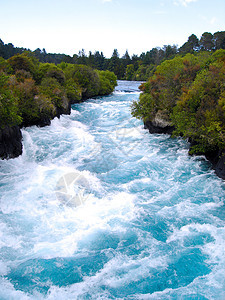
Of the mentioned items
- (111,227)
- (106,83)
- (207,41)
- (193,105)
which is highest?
(207,41)

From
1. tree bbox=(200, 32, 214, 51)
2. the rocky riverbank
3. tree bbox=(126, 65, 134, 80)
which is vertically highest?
tree bbox=(200, 32, 214, 51)

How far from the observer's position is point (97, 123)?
27.9 meters

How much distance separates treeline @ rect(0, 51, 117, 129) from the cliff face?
50 centimetres

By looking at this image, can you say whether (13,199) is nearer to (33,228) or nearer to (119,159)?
(33,228)

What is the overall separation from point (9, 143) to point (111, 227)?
9.90 meters

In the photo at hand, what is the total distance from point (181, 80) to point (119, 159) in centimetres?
975

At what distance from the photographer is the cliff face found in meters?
15.0

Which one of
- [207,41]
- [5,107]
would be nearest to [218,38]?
[207,41]

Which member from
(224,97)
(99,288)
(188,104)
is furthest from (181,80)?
(99,288)

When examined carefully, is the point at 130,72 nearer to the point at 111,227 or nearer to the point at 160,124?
the point at 160,124

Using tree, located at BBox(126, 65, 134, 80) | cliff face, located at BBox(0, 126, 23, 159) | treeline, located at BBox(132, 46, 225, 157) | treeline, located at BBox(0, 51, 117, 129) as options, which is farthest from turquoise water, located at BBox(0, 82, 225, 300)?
tree, located at BBox(126, 65, 134, 80)

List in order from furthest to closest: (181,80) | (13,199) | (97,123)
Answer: (97,123) → (181,80) → (13,199)

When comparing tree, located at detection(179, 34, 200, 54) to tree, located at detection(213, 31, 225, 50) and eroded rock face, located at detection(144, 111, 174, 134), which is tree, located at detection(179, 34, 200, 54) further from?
eroded rock face, located at detection(144, 111, 174, 134)

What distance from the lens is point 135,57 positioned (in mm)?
105312
